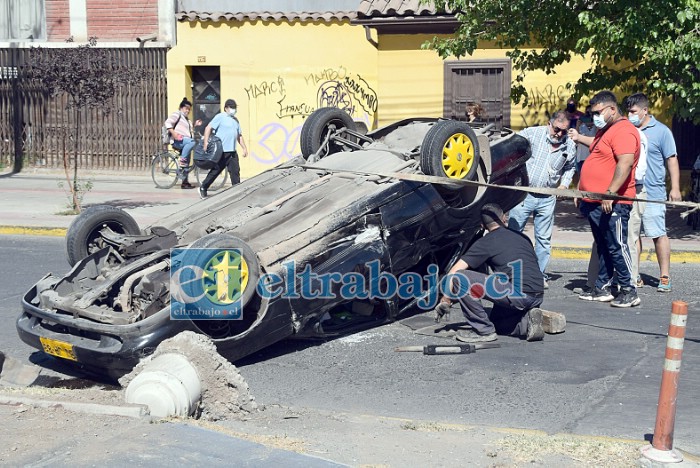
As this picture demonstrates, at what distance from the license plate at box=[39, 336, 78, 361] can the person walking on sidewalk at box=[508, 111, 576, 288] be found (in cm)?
465

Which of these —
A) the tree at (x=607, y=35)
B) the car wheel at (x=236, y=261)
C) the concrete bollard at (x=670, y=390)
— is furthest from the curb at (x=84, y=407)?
the tree at (x=607, y=35)

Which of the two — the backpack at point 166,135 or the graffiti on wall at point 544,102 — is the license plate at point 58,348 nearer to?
the graffiti on wall at point 544,102

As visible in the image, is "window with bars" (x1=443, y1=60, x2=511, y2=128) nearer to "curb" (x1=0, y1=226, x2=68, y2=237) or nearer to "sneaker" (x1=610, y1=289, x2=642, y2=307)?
"curb" (x1=0, y1=226, x2=68, y2=237)

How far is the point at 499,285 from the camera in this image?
7.76 m

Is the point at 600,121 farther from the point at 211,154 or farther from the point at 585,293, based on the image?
the point at 211,154

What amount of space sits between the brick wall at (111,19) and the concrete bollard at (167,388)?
15512 mm

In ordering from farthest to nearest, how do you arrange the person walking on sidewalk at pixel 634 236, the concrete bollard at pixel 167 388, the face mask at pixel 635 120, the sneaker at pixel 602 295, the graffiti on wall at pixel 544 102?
the graffiti on wall at pixel 544 102 → the face mask at pixel 635 120 → the person walking on sidewalk at pixel 634 236 → the sneaker at pixel 602 295 → the concrete bollard at pixel 167 388

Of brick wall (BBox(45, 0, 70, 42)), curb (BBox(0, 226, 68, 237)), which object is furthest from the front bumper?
brick wall (BBox(45, 0, 70, 42))

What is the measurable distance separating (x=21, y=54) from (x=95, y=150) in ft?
9.50

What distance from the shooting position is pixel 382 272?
309 inches

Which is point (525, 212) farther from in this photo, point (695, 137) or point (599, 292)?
point (695, 137)

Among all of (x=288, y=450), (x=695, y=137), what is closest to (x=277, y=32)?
(x=695, y=137)

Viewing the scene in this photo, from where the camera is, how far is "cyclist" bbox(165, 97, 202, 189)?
18562 mm

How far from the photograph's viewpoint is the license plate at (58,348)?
6.91 metres
